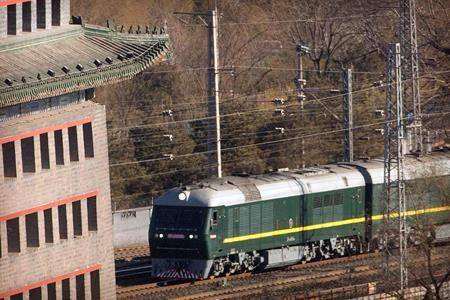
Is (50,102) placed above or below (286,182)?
above

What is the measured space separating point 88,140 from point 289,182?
469 inches

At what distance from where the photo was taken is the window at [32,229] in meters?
32.4

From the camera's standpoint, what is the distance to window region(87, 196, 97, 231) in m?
34.4

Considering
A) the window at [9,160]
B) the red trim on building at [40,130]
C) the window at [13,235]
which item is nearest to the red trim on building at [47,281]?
the window at [13,235]

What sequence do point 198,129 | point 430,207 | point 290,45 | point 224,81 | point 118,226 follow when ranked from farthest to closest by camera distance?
point 290,45, point 224,81, point 198,129, point 118,226, point 430,207

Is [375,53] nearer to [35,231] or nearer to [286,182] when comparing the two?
[286,182]

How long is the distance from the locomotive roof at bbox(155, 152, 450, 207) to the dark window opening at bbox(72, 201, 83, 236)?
28.2 ft

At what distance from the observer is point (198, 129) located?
203ft

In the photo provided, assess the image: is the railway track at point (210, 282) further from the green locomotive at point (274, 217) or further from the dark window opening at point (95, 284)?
the dark window opening at point (95, 284)

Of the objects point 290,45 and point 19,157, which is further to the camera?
point 290,45

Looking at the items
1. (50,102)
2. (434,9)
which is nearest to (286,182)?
(50,102)

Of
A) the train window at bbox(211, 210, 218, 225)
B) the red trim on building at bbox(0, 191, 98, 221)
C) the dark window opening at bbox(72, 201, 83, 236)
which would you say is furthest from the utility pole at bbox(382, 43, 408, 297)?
the red trim on building at bbox(0, 191, 98, 221)

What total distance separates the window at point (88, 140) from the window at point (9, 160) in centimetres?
274

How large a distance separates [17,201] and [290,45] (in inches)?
2022
